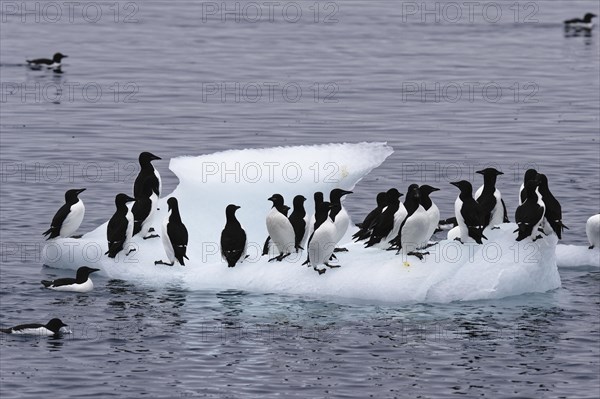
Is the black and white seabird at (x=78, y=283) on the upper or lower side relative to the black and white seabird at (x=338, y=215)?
lower

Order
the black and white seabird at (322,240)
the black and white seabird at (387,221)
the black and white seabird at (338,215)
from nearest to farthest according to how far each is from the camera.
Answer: the black and white seabird at (322,240), the black and white seabird at (338,215), the black and white seabird at (387,221)

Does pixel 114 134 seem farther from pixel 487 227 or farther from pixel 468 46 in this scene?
pixel 468 46

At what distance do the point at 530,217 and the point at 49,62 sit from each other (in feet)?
123

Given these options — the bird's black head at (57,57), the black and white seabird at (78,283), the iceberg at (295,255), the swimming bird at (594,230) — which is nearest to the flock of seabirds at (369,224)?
the black and white seabird at (78,283)

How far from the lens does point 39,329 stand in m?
23.6

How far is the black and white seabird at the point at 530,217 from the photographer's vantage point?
26109 millimetres

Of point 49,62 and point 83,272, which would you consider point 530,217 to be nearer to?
point 83,272

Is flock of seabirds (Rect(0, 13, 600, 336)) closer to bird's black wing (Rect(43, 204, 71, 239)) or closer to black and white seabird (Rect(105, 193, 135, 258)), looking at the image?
black and white seabird (Rect(105, 193, 135, 258))

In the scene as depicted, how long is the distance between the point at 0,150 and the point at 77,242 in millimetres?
15181

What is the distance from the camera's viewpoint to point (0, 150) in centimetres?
4322

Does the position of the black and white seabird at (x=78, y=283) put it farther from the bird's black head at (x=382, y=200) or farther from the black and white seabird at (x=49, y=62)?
the black and white seabird at (x=49, y=62)

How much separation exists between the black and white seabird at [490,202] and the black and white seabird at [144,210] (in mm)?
6793

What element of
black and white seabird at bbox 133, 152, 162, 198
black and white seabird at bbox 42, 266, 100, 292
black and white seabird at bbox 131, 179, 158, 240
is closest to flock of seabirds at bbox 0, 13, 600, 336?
black and white seabird at bbox 42, 266, 100, 292

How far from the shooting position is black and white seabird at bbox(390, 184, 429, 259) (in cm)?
2556
